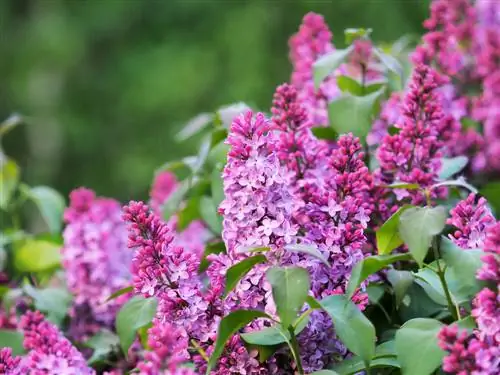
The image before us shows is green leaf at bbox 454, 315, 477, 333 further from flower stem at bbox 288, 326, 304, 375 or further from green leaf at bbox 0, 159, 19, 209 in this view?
green leaf at bbox 0, 159, 19, 209

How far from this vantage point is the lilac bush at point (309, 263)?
1.54 meters

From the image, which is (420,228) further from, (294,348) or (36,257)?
(36,257)

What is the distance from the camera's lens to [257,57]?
11.3 metres

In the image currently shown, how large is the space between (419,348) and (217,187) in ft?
2.86

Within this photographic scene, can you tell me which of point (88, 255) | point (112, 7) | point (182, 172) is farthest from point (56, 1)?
point (88, 255)

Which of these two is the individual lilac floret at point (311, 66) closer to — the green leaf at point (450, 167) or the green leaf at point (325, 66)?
the green leaf at point (325, 66)

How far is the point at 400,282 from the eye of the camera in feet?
6.05

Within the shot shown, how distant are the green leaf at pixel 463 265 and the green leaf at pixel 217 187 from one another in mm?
770

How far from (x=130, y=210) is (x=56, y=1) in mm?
12730

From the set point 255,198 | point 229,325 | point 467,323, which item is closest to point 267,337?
point 229,325

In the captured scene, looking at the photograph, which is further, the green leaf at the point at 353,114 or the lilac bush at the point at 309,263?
the green leaf at the point at 353,114

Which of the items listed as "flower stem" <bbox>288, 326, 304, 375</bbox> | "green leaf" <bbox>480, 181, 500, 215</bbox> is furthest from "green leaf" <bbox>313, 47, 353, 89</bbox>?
"flower stem" <bbox>288, 326, 304, 375</bbox>

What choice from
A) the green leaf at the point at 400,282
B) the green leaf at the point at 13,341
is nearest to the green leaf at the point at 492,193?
the green leaf at the point at 400,282

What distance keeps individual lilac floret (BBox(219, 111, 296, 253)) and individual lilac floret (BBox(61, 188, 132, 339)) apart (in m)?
0.96
